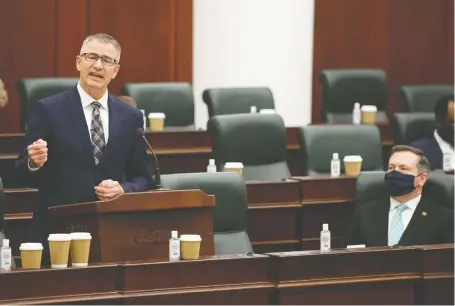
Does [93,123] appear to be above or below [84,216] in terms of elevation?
above

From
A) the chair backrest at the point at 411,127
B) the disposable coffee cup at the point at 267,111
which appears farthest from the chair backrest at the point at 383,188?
the chair backrest at the point at 411,127

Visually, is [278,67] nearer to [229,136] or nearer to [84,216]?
[229,136]

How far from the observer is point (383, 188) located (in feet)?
17.5

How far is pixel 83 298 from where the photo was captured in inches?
149

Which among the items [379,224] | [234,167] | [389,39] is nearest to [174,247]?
[379,224]

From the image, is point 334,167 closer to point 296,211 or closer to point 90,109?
point 296,211

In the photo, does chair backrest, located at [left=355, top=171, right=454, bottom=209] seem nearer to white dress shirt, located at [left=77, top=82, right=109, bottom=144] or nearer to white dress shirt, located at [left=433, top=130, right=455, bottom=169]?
white dress shirt, located at [left=433, top=130, right=455, bottom=169]

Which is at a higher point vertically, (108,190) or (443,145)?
(108,190)

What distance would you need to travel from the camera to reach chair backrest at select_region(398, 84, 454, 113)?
781 cm

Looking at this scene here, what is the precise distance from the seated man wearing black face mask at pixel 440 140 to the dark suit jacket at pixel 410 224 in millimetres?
1274

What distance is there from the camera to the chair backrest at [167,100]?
7.01 meters

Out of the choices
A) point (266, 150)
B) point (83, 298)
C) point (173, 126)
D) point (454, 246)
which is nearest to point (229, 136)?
point (266, 150)

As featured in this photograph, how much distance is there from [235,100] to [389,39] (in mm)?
2052

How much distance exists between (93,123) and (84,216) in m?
0.39
